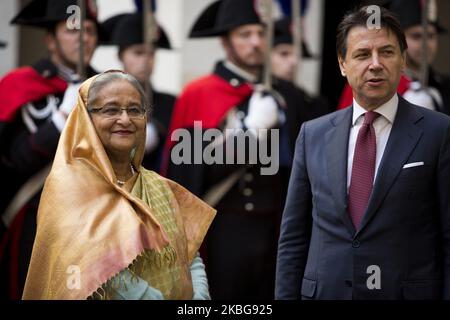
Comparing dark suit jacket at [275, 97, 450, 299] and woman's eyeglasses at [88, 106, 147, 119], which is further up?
woman's eyeglasses at [88, 106, 147, 119]

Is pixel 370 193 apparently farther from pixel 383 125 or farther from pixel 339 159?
pixel 383 125

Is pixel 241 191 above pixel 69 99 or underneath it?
underneath

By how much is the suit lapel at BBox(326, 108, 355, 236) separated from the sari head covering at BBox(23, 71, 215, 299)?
645 mm

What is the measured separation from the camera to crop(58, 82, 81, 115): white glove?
22.5ft

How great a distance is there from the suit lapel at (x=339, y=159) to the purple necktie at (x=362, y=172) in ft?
0.12

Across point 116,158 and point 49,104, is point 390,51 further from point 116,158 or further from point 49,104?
point 49,104

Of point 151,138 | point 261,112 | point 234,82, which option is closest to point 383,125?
point 261,112

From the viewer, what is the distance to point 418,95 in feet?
25.5

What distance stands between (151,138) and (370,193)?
10.5ft

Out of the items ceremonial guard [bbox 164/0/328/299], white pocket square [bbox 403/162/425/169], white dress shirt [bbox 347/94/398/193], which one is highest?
white dress shirt [bbox 347/94/398/193]

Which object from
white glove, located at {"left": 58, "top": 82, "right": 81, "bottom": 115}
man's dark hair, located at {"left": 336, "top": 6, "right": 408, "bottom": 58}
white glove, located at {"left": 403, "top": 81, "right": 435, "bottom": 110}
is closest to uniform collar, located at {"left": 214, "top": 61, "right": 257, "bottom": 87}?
white glove, located at {"left": 403, "top": 81, "right": 435, "bottom": 110}

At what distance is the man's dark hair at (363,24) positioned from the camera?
4.87 m

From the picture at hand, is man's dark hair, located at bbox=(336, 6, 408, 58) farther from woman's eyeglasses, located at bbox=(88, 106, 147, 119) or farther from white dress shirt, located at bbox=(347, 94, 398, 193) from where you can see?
woman's eyeglasses, located at bbox=(88, 106, 147, 119)

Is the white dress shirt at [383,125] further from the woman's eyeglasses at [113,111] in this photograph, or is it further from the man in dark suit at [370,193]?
the woman's eyeglasses at [113,111]
